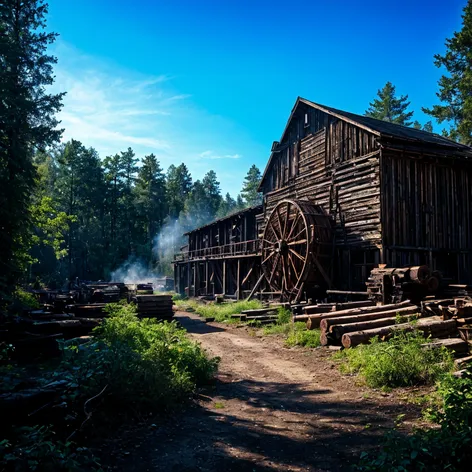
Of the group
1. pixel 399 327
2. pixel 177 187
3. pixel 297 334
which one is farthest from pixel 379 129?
pixel 177 187

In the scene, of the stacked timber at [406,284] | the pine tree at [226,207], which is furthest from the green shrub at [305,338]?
the pine tree at [226,207]

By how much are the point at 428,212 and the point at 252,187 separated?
67847mm

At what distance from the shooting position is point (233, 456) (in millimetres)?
4281

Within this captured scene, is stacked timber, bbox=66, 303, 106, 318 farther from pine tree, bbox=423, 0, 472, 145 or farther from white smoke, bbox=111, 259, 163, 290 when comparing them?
white smoke, bbox=111, 259, 163, 290

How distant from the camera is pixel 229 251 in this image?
28.6m

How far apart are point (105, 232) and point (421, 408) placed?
55.4m

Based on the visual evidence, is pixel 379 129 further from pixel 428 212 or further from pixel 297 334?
pixel 297 334

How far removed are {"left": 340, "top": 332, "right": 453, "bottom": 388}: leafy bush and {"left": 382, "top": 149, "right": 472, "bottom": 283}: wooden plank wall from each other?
767cm

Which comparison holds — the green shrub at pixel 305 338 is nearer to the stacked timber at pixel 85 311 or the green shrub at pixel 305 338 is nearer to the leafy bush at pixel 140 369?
the leafy bush at pixel 140 369

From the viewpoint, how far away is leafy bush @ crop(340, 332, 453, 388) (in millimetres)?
6672

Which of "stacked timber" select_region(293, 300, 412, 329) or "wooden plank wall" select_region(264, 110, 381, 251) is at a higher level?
"wooden plank wall" select_region(264, 110, 381, 251)

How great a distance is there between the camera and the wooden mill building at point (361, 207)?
→ 49.3 feet

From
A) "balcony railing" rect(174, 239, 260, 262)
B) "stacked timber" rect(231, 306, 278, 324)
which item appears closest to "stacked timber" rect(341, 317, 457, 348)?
"stacked timber" rect(231, 306, 278, 324)

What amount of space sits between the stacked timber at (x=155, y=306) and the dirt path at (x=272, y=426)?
7739 millimetres
